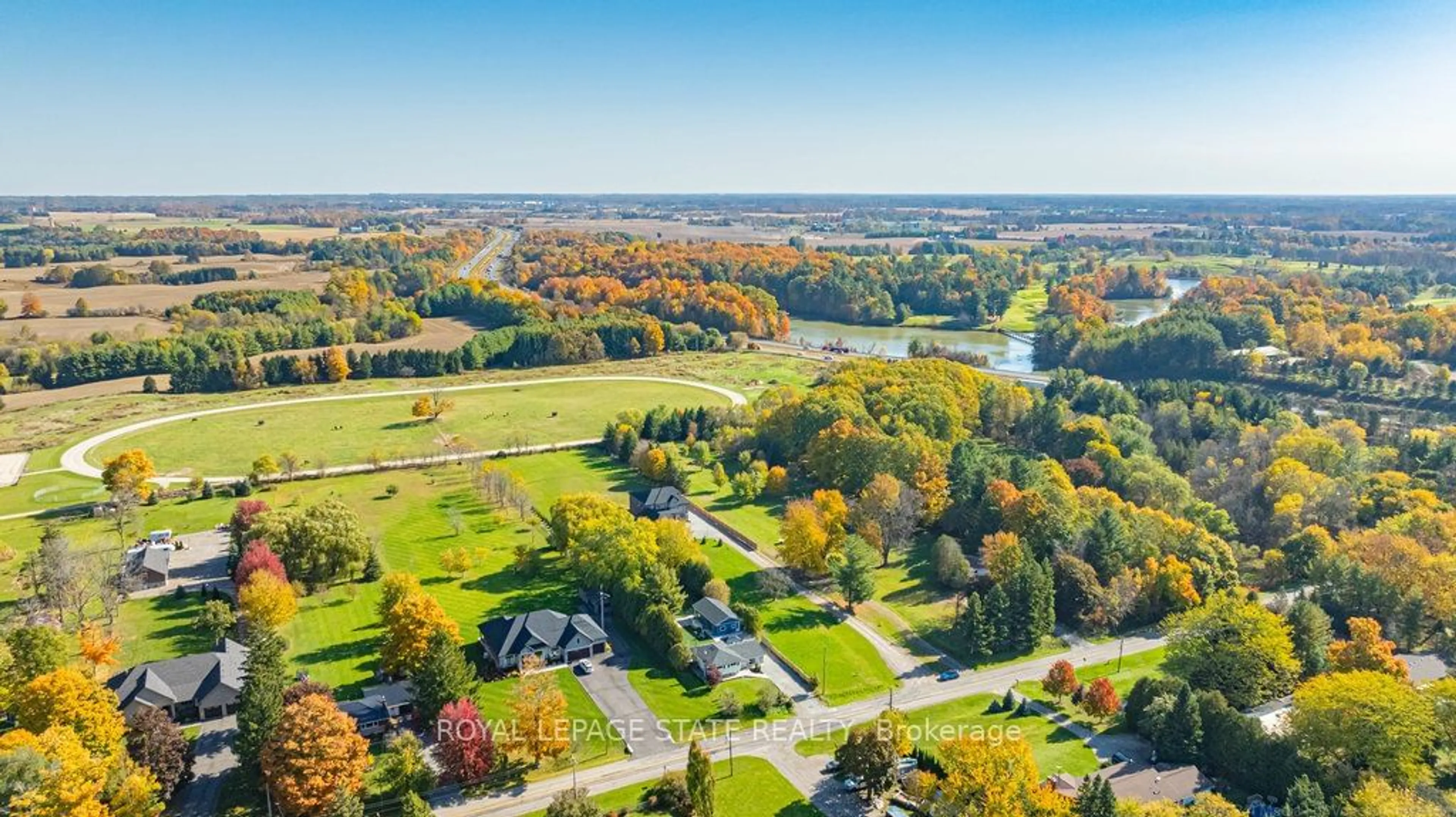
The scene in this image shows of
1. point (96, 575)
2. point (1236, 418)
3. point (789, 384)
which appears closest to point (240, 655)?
point (96, 575)

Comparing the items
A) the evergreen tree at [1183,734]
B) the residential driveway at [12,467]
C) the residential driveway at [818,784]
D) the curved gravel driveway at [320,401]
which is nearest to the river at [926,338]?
the curved gravel driveway at [320,401]

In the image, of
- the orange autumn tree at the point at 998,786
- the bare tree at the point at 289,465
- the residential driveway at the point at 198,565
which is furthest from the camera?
the bare tree at the point at 289,465

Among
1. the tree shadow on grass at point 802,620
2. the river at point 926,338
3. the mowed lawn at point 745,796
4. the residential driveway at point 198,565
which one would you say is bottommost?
the tree shadow on grass at point 802,620

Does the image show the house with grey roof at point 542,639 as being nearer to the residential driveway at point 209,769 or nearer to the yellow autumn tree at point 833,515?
the residential driveway at point 209,769

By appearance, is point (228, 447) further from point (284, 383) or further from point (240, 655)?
point (240, 655)

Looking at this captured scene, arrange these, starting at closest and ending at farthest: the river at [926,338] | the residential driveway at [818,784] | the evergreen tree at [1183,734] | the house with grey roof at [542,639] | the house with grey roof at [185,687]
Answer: the residential driveway at [818,784] → the evergreen tree at [1183,734] → the house with grey roof at [185,687] → the house with grey roof at [542,639] → the river at [926,338]

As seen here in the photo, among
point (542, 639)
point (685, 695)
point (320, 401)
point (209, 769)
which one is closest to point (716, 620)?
point (685, 695)

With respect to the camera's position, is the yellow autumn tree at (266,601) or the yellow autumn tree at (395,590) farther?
the yellow autumn tree at (266,601)
